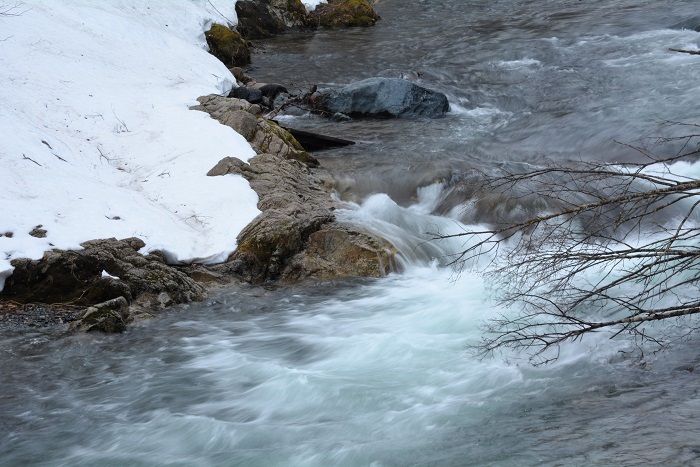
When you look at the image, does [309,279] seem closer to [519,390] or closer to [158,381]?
[158,381]

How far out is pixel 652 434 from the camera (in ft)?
15.4

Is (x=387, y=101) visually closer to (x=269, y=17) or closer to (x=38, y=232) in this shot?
(x=38, y=232)

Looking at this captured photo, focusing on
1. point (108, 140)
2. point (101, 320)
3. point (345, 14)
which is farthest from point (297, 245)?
point (345, 14)

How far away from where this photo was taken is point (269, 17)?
22.0 m

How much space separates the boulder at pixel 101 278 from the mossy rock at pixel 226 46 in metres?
10.8

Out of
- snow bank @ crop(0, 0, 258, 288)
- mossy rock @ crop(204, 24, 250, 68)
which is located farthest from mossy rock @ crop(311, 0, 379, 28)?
snow bank @ crop(0, 0, 258, 288)

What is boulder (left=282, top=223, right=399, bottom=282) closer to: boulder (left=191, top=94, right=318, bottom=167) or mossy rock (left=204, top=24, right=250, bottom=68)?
boulder (left=191, top=94, right=318, bottom=167)

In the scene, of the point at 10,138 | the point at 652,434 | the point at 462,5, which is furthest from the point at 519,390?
the point at 462,5

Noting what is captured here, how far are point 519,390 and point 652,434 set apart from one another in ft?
4.35

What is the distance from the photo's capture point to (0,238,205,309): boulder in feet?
23.8

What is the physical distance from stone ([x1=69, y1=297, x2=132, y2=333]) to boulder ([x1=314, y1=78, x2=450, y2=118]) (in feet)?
27.9

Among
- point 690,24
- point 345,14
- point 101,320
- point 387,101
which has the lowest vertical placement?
point 101,320

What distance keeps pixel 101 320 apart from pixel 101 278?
0.60 metres

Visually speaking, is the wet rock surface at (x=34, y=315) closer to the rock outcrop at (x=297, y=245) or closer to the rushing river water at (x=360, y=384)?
the rushing river water at (x=360, y=384)
